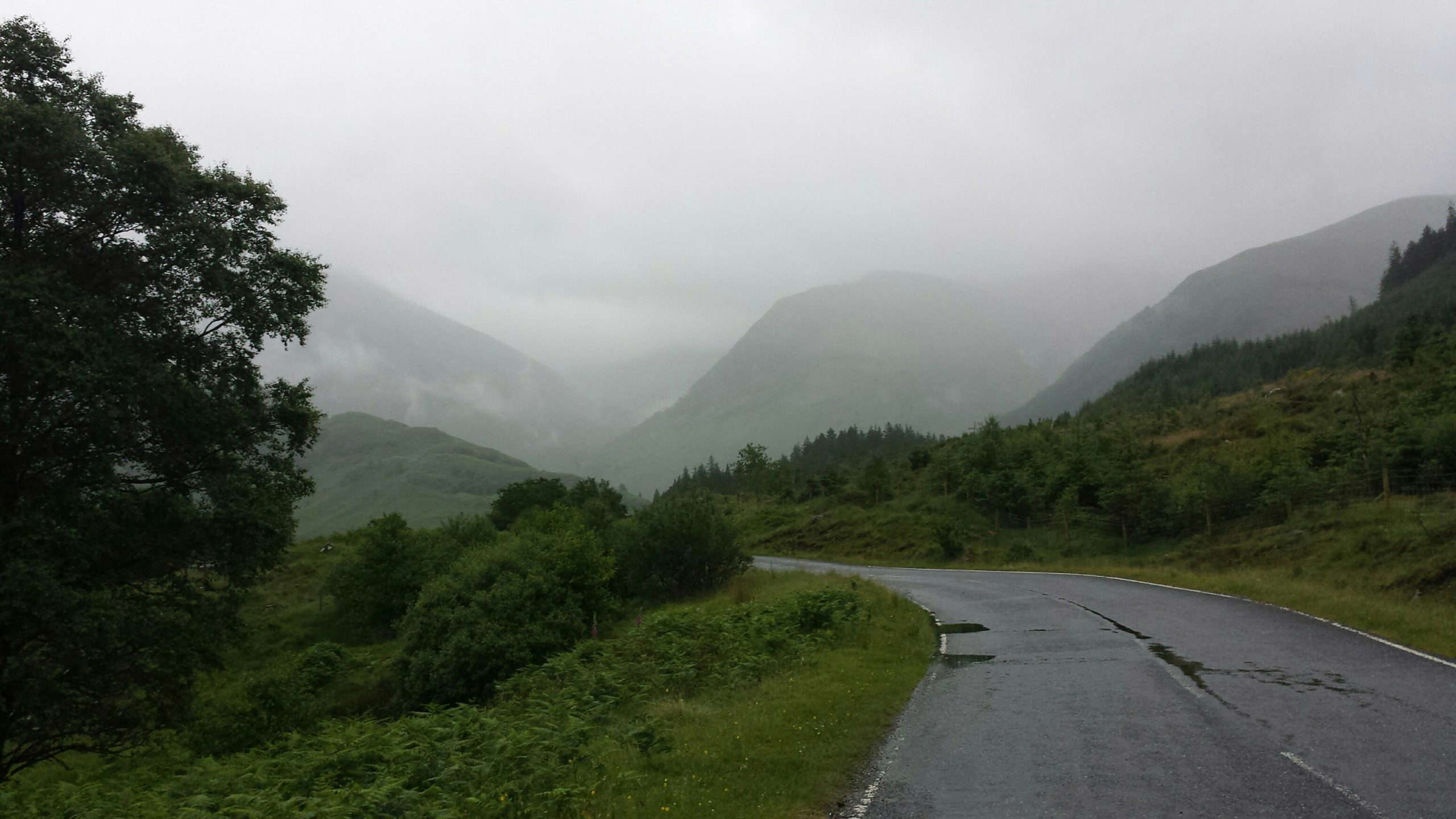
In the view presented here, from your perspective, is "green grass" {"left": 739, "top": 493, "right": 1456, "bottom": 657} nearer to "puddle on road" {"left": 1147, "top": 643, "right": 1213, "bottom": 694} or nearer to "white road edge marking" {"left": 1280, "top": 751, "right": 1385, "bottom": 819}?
"puddle on road" {"left": 1147, "top": 643, "right": 1213, "bottom": 694}

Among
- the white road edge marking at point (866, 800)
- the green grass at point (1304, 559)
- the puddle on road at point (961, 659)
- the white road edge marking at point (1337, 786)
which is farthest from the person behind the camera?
the green grass at point (1304, 559)

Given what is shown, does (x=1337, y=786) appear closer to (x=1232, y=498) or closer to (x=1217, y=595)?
(x=1217, y=595)

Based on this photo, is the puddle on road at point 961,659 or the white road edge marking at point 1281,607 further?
the puddle on road at point 961,659

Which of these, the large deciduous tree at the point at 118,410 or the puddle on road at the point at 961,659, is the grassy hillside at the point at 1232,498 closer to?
the puddle on road at the point at 961,659

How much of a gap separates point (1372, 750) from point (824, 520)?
220ft

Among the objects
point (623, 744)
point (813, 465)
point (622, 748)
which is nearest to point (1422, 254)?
point (813, 465)

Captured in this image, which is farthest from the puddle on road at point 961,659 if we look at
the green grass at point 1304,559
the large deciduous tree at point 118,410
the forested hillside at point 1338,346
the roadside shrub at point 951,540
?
the forested hillside at point 1338,346

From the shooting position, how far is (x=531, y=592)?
1131 inches

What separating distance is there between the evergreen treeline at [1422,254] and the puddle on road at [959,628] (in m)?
158

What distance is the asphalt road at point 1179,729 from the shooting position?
Answer: 7461 mm

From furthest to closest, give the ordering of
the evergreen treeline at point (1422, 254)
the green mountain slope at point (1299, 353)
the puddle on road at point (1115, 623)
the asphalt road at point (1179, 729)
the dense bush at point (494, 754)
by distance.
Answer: the evergreen treeline at point (1422, 254) < the green mountain slope at point (1299, 353) < the puddle on road at point (1115, 623) < the dense bush at point (494, 754) < the asphalt road at point (1179, 729)

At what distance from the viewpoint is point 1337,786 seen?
291 inches

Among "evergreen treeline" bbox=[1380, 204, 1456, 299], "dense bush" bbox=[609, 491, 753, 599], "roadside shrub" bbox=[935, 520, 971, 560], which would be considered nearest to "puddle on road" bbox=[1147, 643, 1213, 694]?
"dense bush" bbox=[609, 491, 753, 599]

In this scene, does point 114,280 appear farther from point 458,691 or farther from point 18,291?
point 458,691
